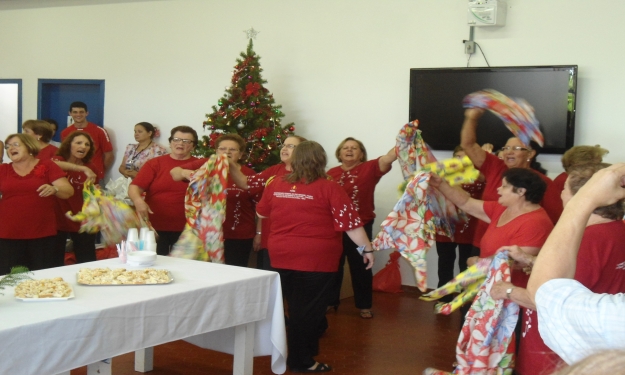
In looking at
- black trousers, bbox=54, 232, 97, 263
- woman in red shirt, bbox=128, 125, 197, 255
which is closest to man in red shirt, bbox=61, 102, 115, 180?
black trousers, bbox=54, 232, 97, 263

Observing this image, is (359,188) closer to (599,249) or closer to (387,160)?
(387,160)

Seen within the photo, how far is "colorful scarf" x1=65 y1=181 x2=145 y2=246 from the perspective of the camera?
5.20 metres

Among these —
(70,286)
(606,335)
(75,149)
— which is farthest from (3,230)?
(606,335)

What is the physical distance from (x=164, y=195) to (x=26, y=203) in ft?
3.35

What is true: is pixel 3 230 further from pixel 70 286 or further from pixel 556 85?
pixel 556 85

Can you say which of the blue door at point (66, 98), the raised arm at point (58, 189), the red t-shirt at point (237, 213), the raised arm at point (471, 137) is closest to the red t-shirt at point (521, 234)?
the raised arm at point (471, 137)

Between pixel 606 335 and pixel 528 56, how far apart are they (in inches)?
230

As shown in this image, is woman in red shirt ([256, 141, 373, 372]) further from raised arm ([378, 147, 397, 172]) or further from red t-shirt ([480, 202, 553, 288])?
raised arm ([378, 147, 397, 172])

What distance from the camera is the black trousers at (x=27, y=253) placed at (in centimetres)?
543

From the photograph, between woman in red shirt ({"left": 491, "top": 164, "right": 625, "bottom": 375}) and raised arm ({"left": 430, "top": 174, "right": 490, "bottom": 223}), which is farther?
Answer: raised arm ({"left": 430, "top": 174, "right": 490, "bottom": 223})

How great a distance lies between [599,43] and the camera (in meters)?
6.66

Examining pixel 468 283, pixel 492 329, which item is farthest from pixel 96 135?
pixel 492 329

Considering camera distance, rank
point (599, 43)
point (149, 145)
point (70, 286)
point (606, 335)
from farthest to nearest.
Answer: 1. point (149, 145)
2. point (599, 43)
3. point (70, 286)
4. point (606, 335)

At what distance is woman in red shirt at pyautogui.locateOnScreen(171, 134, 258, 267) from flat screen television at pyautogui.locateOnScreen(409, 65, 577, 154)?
2321mm
